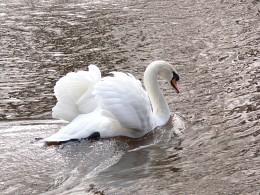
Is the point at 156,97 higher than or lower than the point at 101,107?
lower

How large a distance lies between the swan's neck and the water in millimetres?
131

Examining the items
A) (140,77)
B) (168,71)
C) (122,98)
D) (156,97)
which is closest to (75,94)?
(122,98)

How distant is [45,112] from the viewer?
926 cm

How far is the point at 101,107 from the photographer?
8109mm

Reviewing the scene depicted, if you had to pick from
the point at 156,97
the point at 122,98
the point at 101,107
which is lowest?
the point at 156,97

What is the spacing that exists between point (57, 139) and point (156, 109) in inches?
62.2

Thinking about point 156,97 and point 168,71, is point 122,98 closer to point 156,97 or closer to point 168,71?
point 156,97

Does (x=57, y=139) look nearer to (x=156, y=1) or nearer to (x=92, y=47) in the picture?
(x=92, y=47)

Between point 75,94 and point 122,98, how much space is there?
65cm

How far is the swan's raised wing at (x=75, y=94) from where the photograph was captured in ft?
27.3

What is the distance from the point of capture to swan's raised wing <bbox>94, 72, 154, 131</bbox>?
8.00m

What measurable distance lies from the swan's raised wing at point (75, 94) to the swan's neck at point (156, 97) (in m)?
0.87

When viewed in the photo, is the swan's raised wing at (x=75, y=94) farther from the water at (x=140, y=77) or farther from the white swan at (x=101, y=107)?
the water at (x=140, y=77)

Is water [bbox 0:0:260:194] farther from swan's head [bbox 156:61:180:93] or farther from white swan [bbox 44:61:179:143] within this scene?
swan's head [bbox 156:61:180:93]
